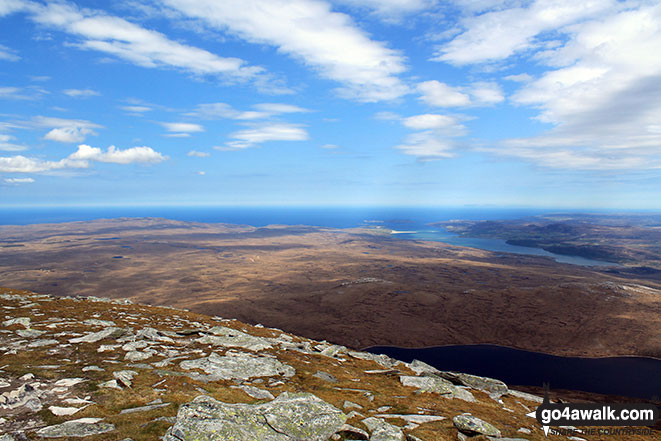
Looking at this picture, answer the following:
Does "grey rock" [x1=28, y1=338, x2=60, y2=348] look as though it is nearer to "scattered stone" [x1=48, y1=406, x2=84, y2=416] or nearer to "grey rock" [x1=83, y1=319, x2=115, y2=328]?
"grey rock" [x1=83, y1=319, x2=115, y2=328]

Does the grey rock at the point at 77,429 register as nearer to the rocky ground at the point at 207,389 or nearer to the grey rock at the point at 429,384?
the rocky ground at the point at 207,389

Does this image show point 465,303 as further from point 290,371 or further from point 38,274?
point 38,274

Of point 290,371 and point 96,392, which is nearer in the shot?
point 96,392

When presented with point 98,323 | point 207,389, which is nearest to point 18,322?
point 98,323

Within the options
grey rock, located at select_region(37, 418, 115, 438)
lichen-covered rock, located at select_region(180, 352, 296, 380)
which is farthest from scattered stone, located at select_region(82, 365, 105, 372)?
grey rock, located at select_region(37, 418, 115, 438)

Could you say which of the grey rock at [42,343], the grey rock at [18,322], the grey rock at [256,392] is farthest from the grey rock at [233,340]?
the grey rock at [18,322]

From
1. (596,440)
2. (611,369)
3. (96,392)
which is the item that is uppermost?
(96,392)

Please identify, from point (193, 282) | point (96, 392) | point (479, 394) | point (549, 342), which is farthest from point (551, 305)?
point (193, 282)
